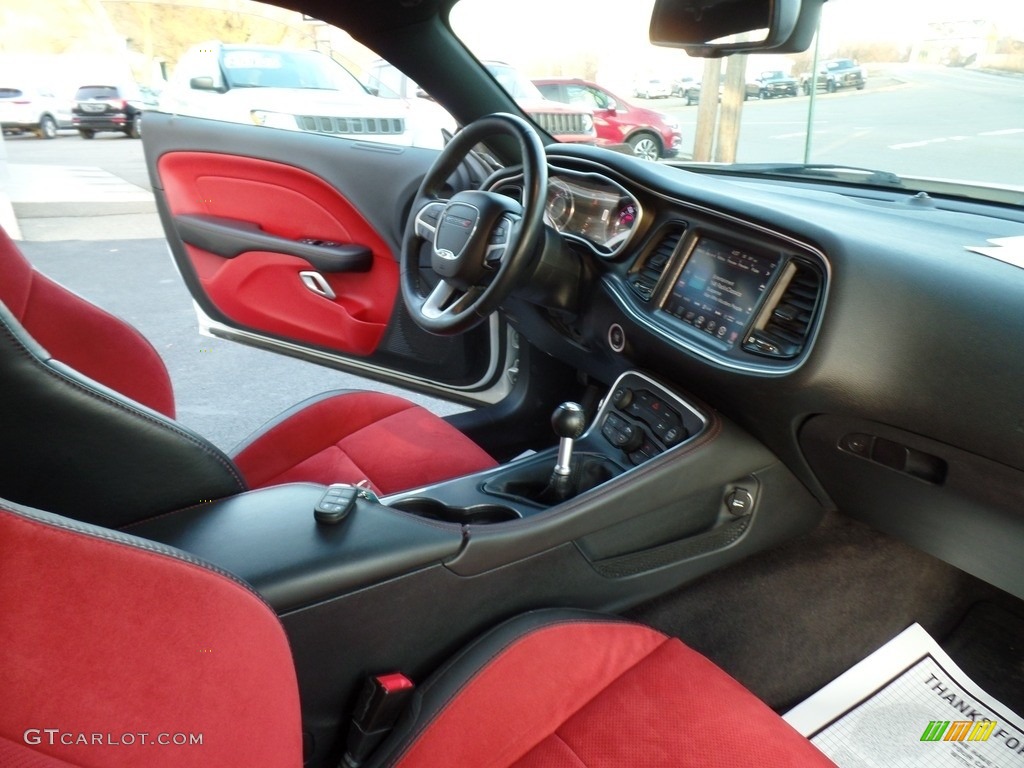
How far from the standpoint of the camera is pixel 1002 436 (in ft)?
3.01

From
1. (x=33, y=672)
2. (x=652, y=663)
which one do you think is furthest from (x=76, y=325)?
(x=652, y=663)

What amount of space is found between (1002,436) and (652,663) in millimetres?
480

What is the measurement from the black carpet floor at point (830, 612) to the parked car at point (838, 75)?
760 mm

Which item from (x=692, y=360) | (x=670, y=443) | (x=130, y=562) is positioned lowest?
(x=670, y=443)

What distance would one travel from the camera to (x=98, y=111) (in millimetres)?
9914

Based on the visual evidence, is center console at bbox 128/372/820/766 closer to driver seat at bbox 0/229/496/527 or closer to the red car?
driver seat at bbox 0/229/496/527

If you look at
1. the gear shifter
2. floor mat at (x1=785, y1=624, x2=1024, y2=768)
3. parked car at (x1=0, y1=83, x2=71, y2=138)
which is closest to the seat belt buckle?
the gear shifter

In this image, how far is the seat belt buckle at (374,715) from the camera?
915 millimetres

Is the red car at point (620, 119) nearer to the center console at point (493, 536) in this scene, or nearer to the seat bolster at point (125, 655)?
the center console at point (493, 536)

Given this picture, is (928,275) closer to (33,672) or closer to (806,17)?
(806,17)

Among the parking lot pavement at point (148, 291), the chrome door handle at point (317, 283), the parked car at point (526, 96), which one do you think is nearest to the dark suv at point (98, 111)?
the parking lot pavement at point (148, 291)

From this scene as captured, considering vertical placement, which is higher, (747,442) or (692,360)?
(692,360)

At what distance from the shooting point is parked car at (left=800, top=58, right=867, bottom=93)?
4.63 ft

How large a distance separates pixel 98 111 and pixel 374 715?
10.9 meters
